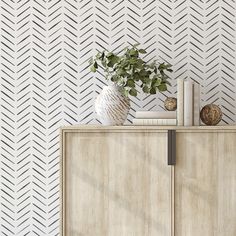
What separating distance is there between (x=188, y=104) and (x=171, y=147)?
0.24 meters

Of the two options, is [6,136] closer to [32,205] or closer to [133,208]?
[32,205]

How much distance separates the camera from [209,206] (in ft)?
9.01

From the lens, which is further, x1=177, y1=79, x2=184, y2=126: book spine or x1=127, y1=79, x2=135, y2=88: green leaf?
x1=127, y1=79, x2=135, y2=88: green leaf

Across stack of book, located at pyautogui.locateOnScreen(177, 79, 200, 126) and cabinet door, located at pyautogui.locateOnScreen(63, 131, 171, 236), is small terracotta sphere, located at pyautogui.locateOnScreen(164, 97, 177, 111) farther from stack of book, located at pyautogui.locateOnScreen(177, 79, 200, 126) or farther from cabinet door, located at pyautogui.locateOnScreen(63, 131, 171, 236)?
cabinet door, located at pyautogui.locateOnScreen(63, 131, 171, 236)

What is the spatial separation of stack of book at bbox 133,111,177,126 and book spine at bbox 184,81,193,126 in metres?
0.06

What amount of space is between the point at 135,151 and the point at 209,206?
454 mm

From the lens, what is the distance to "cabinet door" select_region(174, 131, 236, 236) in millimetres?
2742

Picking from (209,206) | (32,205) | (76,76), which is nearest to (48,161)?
(32,205)

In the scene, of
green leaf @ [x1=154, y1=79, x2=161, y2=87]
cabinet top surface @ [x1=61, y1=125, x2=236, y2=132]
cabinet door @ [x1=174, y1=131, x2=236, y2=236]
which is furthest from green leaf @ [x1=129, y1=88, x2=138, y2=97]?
cabinet door @ [x1=174, y1=131, x2=236, y2=236]

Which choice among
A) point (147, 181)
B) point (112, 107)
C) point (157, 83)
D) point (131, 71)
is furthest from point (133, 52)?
point (147, 181)

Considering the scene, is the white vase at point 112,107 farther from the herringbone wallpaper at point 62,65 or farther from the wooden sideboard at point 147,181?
the herringbone wallpaper at point 62,65

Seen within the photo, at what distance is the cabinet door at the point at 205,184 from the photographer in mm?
2742

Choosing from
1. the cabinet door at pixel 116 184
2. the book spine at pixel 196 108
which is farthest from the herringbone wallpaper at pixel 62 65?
the cabinet door at pixel 116 184

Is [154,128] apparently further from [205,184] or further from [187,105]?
[205,184]
